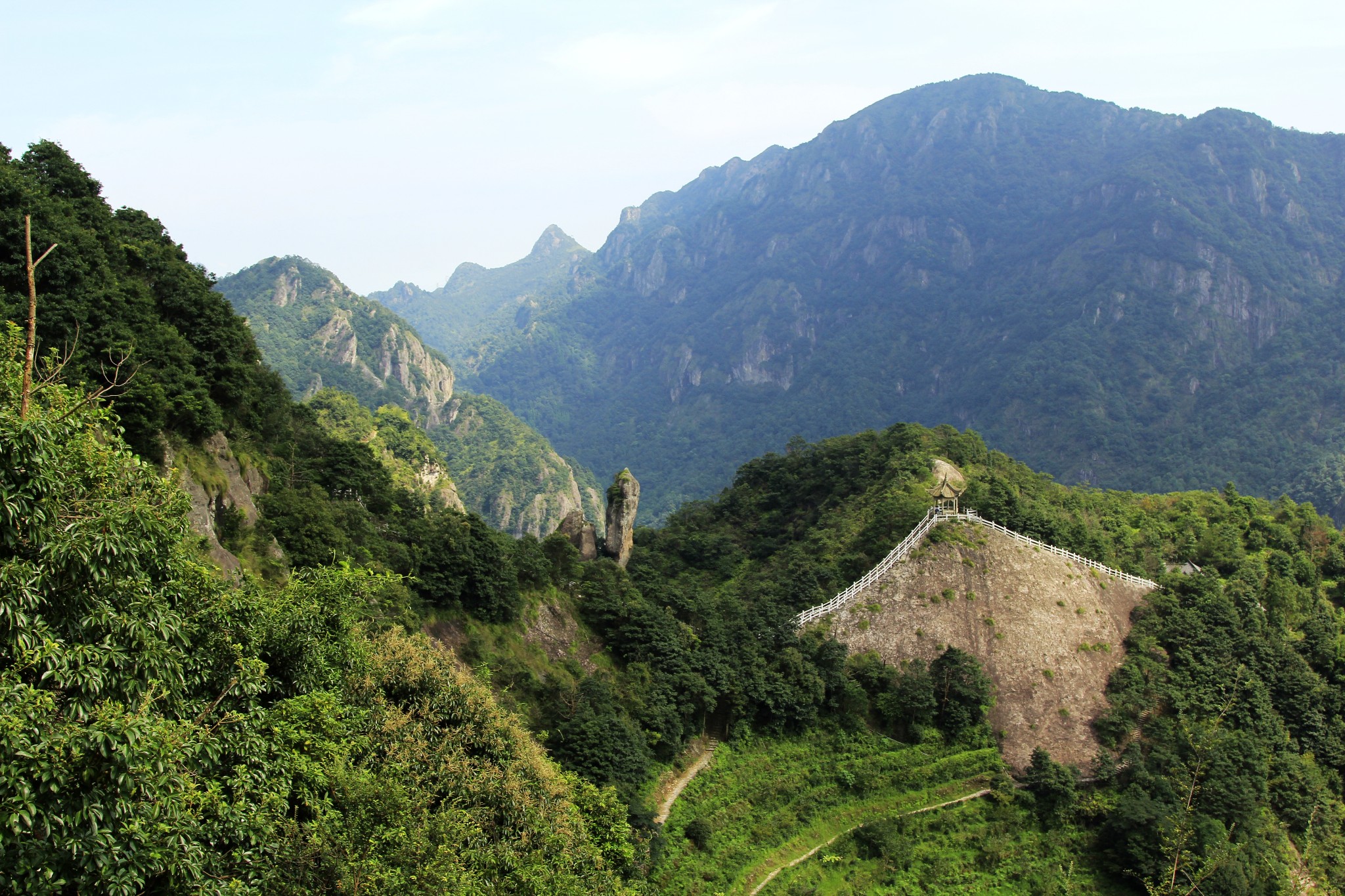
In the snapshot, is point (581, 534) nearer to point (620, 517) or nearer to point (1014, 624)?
point (620, 517)

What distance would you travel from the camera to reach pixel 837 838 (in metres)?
33.0

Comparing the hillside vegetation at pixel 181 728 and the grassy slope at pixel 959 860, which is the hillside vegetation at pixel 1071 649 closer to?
the grassy slope at pixel 959 860

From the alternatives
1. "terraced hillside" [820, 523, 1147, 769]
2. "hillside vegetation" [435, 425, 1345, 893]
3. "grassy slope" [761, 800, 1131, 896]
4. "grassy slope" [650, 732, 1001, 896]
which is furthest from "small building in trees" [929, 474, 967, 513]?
"grassy slope" [761, 800, 1131, 896]

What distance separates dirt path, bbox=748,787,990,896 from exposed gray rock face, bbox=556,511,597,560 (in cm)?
1846

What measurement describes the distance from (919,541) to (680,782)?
1673 cm

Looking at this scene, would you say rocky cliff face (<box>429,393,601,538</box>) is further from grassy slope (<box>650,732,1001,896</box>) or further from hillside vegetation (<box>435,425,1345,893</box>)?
grassy slope (<box>650,732,1001,896</box>)

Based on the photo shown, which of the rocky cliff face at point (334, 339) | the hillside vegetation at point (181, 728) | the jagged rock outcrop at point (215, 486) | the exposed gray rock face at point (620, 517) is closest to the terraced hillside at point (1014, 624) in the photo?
the exposed gray rock face at point (620, 517)

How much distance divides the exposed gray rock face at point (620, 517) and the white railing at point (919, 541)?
10169mm

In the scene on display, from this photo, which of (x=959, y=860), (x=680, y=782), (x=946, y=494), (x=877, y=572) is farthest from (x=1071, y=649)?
(x=680, y=782)

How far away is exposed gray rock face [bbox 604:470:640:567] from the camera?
154ft

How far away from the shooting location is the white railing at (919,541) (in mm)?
41594

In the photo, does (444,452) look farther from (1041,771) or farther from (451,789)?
(451,789)

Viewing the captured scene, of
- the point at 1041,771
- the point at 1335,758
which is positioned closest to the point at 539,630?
the point at 1041,771

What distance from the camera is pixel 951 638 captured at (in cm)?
4000
